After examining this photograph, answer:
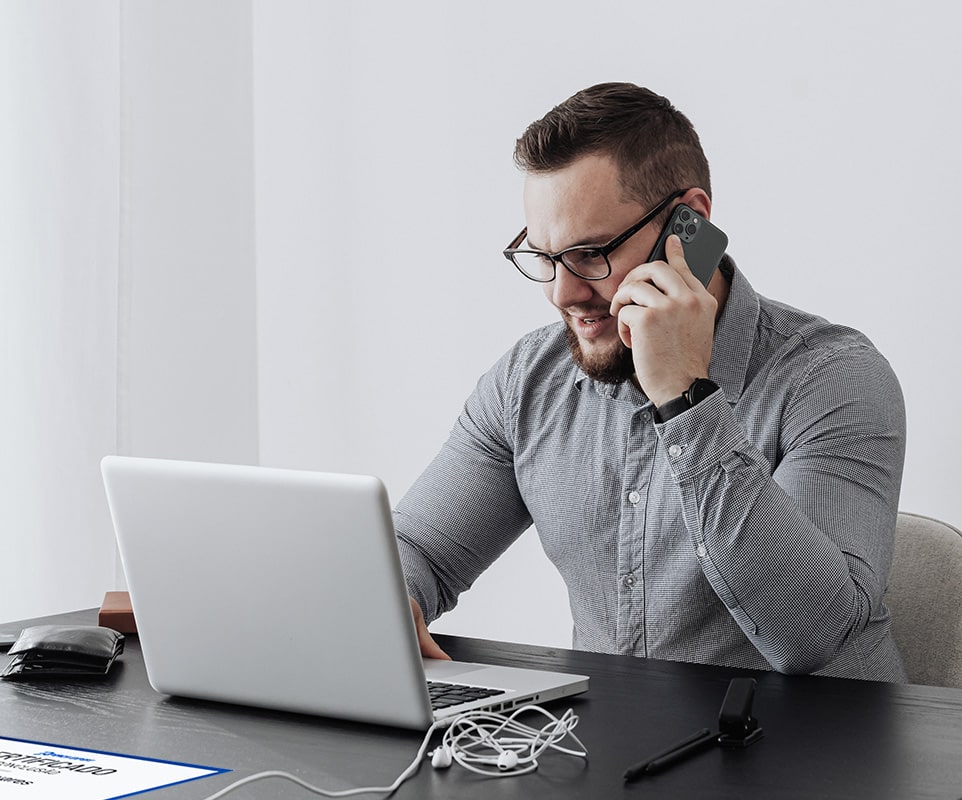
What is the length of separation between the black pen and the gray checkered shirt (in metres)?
0.33

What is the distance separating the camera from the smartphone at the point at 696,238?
5.20ft

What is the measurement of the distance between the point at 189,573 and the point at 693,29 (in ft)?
5.39

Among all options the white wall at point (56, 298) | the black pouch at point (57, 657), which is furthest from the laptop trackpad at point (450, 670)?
the white wall at point (56, 298)

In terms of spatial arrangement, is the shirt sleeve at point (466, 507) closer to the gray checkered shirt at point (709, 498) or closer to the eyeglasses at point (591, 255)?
the gray checkered shirt at point (709, 498)

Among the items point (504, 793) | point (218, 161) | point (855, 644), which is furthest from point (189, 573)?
point (218, 161)

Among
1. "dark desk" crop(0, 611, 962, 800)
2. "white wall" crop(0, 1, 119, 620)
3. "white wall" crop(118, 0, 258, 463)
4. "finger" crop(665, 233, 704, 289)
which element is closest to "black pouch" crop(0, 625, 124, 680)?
"dark desk" crop(0, 611, 962, 800)

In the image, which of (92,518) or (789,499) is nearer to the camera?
(789,499)

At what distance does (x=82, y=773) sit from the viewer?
0.95m

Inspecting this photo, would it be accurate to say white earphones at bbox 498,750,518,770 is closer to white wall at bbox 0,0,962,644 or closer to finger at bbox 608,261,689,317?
finger at bbox 608,261,689,317

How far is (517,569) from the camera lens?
2725 mm

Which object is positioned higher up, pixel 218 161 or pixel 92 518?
pixel 218 161

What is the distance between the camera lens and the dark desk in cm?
89

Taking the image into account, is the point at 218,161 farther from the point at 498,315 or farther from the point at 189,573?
the point at 189,573

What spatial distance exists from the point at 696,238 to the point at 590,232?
14cm
